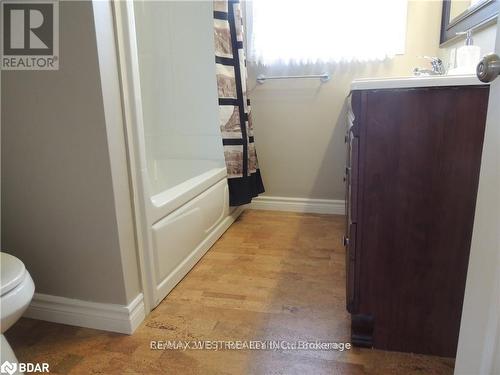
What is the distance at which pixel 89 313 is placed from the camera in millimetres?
1371

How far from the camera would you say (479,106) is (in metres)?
0.98

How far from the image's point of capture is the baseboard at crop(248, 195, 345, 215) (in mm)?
2670

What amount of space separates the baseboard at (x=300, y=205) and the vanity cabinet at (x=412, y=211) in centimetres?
149

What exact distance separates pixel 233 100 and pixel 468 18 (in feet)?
4.25

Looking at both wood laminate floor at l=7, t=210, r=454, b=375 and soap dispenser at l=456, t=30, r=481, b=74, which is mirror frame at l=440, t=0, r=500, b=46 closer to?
soap dispenser at l=456, t=30, r=481, b=74

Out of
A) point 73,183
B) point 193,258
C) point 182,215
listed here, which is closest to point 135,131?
point 73,183

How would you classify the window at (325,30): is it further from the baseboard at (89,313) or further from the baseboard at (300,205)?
the baseboard at (89,313)

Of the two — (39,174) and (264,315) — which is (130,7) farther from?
(264,315)

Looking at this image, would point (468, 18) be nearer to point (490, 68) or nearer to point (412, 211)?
point (412, 211)

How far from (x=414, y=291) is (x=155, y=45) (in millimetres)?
2219

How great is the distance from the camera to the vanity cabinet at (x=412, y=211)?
40.1 inches

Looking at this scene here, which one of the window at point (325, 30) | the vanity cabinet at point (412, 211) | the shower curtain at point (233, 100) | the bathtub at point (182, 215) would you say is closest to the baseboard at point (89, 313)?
the bathtub at point (182, 215)

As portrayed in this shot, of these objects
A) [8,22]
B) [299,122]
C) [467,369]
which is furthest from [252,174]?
[467,369]

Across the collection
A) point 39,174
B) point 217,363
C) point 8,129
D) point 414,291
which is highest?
point 8,129
